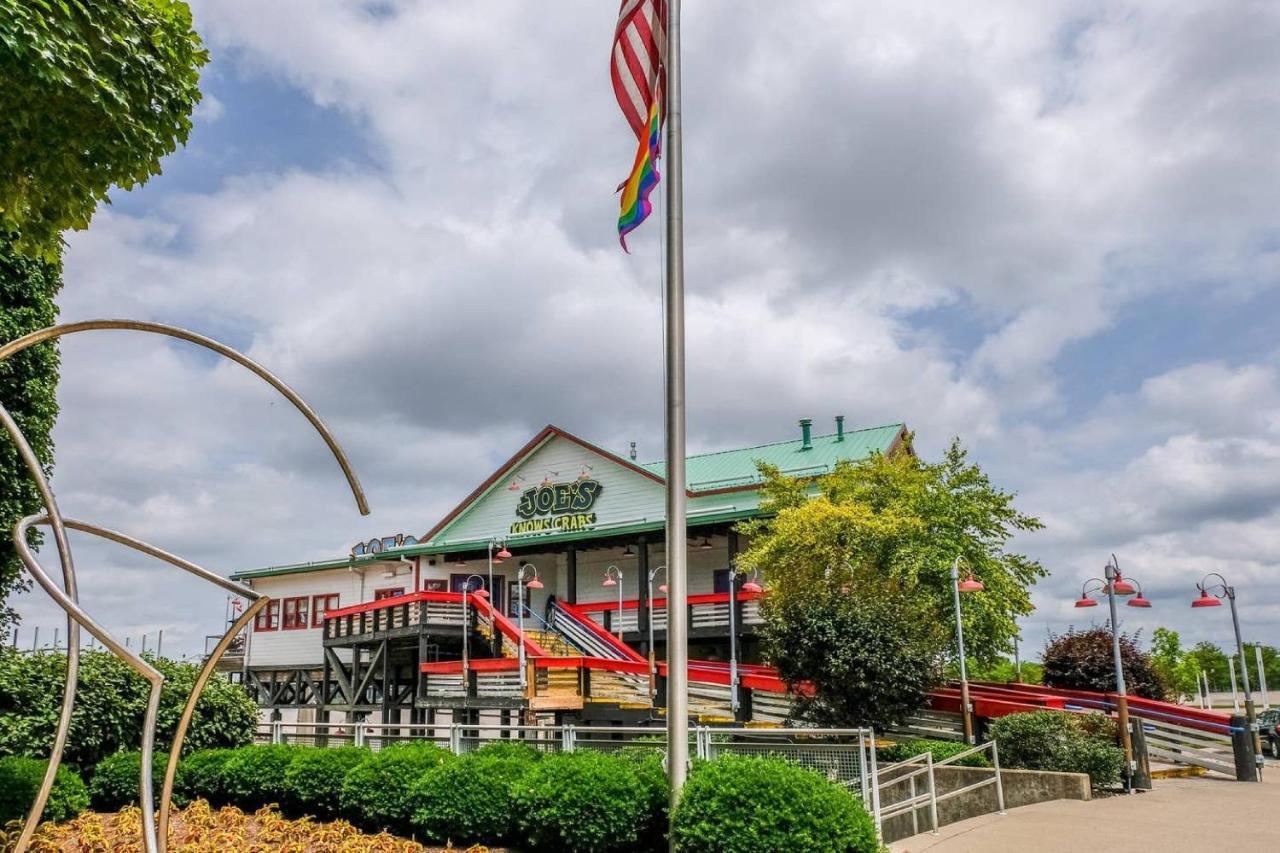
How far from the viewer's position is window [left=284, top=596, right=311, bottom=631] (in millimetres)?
40406

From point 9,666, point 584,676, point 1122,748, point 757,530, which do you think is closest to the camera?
point 9,666

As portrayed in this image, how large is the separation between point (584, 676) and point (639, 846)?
1270 cm

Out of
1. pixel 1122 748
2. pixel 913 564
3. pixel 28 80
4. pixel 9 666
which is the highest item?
pixel 28 80

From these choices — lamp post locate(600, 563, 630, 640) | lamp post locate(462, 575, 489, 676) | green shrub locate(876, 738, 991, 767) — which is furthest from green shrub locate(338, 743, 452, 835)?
lamp post locate(600, 563, 630, 640)

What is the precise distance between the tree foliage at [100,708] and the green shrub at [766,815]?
8844 millimetres

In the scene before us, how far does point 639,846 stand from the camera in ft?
32.7

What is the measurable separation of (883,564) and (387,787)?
14566 mm

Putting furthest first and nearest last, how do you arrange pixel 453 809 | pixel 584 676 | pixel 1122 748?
pixel 584 676 < pixel 1122 748 < pixel 453 809

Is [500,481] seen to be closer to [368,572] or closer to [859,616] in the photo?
[368,572]

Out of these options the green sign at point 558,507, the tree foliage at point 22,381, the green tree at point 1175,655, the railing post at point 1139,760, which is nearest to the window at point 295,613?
the green sign at point 558,507

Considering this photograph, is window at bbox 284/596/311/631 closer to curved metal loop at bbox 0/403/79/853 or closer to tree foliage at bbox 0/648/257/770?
tree foliage at bbox 0/648/257/770

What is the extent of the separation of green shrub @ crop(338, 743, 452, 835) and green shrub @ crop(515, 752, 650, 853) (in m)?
1.77

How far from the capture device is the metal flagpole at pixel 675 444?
363 inches

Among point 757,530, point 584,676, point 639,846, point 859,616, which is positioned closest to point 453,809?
point 639,846
